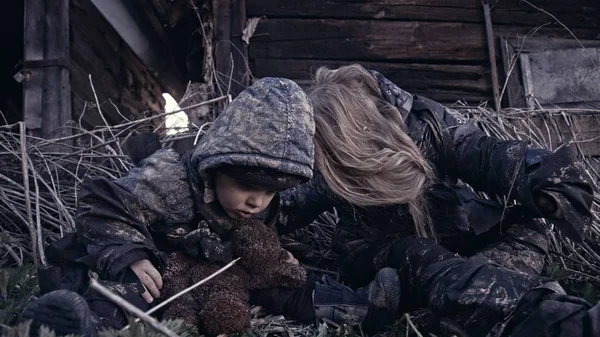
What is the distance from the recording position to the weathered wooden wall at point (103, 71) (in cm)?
628

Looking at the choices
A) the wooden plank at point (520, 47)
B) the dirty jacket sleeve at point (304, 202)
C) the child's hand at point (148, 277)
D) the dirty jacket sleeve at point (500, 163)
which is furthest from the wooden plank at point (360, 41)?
the child's hand at point (148, 277)

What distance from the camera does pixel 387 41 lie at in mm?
5602

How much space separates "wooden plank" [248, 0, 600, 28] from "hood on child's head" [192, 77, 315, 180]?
3.08 meters

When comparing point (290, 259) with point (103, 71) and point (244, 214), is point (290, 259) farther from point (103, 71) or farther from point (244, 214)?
point (103, 71)

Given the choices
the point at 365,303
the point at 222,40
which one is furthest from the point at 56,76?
the point at 365,303

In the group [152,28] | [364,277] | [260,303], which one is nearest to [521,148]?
[364,277]

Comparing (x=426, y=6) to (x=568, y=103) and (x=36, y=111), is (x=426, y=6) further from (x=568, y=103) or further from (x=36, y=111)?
(x=36, y=111)

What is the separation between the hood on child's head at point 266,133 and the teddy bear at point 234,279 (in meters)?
0.29

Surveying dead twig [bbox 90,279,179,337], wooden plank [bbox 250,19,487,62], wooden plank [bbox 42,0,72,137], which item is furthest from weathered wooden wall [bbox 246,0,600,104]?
dead twig [bbox 90,279,179,337]

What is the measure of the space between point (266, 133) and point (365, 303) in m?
0.65

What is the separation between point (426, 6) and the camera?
18.7 ft

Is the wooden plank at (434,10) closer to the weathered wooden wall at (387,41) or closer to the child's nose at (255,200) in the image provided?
the weathered wooden wall at (387,41)

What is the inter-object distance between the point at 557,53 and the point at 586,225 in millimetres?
3430

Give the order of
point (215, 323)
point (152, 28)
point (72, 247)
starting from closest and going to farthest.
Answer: point (215, 323) < point (72, 247) < point (152, 28)
